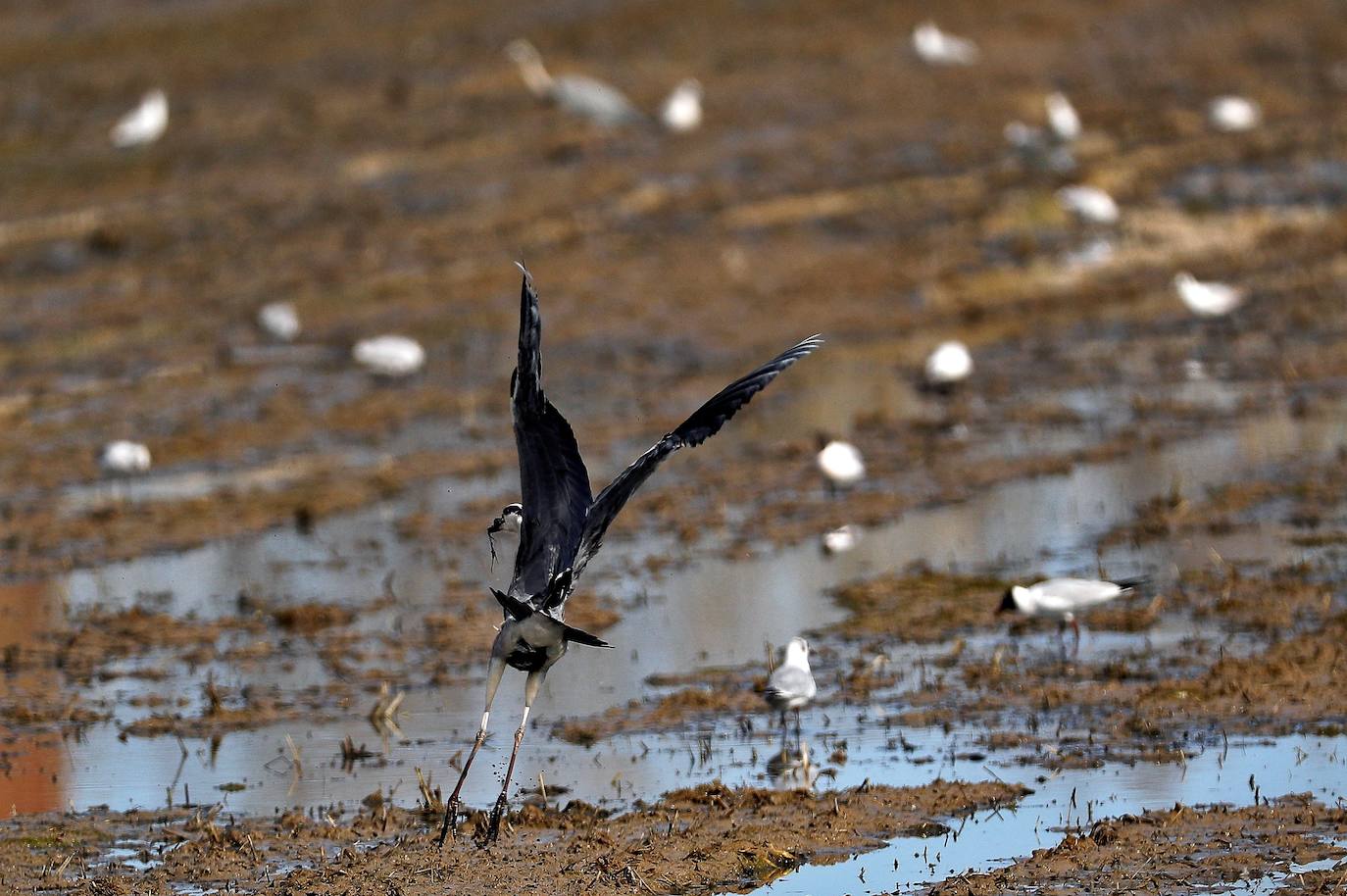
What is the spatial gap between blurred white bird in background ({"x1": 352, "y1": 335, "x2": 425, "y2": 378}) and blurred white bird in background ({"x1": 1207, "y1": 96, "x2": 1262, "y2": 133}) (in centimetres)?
1238

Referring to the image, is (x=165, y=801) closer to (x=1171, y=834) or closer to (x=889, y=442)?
(x=1171, y=834)

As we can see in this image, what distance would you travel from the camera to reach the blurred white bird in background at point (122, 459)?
1527 cm

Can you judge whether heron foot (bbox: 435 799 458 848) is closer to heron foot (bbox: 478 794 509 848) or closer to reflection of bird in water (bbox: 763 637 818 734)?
heron foot (bbox: 478 794 509 848)

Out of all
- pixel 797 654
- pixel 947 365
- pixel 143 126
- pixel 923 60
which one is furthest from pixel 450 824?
pixel 923 60

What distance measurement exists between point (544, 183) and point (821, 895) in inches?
718

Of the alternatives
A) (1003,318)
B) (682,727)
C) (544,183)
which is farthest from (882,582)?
(544,183)

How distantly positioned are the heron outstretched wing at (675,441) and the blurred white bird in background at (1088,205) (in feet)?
50.7

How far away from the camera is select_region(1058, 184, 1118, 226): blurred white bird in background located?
22.5m

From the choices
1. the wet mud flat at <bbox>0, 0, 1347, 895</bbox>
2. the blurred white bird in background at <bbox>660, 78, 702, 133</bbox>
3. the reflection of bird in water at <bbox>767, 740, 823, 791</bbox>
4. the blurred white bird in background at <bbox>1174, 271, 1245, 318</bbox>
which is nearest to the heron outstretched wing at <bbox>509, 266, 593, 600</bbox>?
the wet mud flat at <bbox>0, 0, 1347, 895</bbox>

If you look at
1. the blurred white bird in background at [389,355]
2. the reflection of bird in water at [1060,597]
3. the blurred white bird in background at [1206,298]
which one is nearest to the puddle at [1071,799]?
the reflection of bird in water at [1060,597]

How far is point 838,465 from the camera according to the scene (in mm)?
14227

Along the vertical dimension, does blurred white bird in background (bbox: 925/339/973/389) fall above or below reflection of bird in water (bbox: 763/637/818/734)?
above

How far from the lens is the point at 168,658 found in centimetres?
1089

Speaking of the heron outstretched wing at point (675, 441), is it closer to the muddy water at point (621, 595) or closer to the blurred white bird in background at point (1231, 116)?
the muddy water at point (621, 595)
